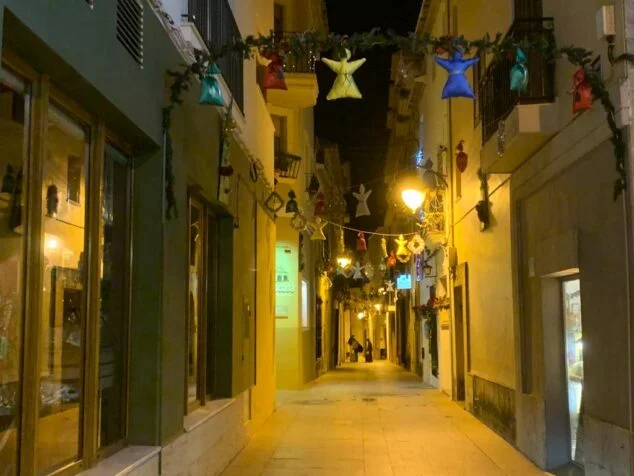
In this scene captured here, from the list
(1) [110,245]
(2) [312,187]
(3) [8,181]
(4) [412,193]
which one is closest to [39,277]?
(3) [8,181]

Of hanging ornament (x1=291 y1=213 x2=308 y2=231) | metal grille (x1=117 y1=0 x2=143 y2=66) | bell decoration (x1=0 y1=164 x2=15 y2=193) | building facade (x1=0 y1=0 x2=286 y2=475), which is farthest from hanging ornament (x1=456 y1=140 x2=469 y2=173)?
bell decoration (x1=0 y1=164 x2=15 y2=193)

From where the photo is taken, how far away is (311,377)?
22953 mm

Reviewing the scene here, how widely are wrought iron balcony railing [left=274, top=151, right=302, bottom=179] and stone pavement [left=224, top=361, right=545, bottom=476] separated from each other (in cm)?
571

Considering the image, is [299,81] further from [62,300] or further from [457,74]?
[62,300]

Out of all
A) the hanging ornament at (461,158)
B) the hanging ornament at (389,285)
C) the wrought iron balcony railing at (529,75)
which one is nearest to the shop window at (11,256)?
the wrought iron balcony railing at (529,75)

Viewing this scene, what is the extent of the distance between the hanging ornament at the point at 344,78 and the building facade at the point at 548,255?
2.28m

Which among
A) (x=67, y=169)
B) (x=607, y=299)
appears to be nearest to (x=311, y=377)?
(x=607, y=299)

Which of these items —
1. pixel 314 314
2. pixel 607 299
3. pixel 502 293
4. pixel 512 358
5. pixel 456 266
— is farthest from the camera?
pixel 314 314

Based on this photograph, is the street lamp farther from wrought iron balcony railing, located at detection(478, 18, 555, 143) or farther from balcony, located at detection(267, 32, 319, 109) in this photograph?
wrought iron balcony railing, located at detection(478, 18, 555, 143)

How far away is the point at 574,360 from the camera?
8836mm

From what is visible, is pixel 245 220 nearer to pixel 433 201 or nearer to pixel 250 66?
pixel 250 66

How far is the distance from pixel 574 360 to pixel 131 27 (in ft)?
20.6

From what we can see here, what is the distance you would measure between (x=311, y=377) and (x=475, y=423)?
33.7ft

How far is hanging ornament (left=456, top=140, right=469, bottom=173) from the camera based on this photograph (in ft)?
47.0
